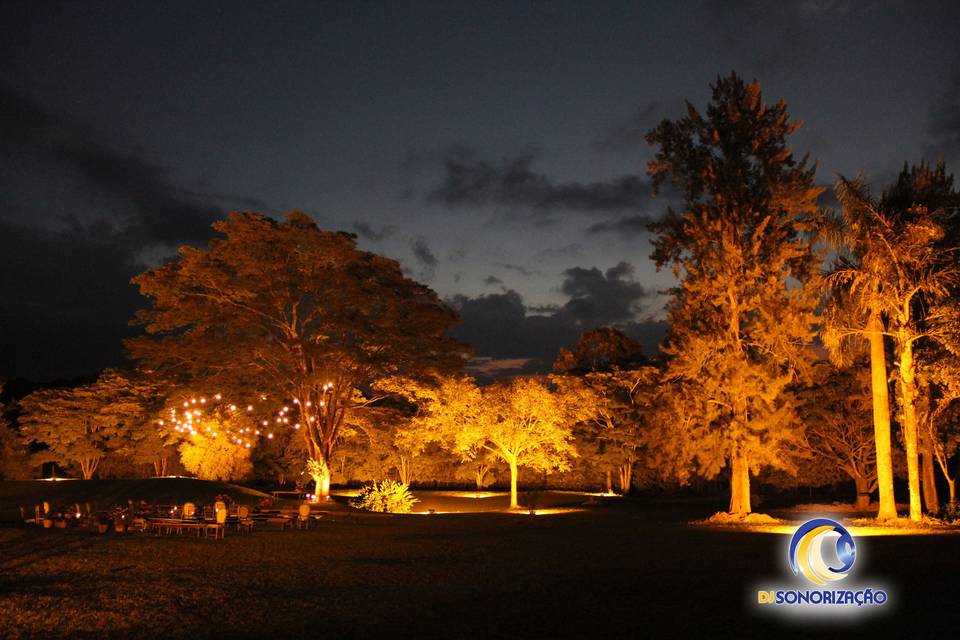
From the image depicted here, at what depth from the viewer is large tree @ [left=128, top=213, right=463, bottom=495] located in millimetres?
30953

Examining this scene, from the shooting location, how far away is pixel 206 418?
1352 inches

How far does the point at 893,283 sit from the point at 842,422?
16760 millimetres

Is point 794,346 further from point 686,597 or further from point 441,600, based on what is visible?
point 441,600

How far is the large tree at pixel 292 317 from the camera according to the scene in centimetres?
3095

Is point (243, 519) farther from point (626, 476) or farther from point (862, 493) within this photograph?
point (626, 476)

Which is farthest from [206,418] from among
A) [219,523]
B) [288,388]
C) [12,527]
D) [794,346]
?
[794,346]

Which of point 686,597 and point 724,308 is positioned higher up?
point 724,308

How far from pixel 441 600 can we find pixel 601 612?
2.36m

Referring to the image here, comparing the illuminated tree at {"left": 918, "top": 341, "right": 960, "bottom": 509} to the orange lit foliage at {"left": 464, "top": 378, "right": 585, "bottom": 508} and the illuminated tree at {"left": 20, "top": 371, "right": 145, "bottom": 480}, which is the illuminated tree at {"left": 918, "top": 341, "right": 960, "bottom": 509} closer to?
the orange lit foliage at {"left": 464, "top": 378, "right": 585, "bottom": 508}

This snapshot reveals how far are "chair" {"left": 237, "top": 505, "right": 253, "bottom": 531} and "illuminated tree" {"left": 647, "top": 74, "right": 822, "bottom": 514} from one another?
15147 millimetres

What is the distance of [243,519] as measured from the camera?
2120 centimetres

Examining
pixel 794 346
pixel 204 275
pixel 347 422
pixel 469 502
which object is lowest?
pixel 469 502

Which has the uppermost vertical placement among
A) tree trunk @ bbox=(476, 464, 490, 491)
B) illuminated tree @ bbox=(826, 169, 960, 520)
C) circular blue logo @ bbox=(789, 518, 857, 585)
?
illuminated tree @ bbox=(826, 169, 960, 520)

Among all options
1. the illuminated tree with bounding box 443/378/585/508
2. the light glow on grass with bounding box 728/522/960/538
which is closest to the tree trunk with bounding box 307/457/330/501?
the illuminated tree with bounding box 443/378/585/508
